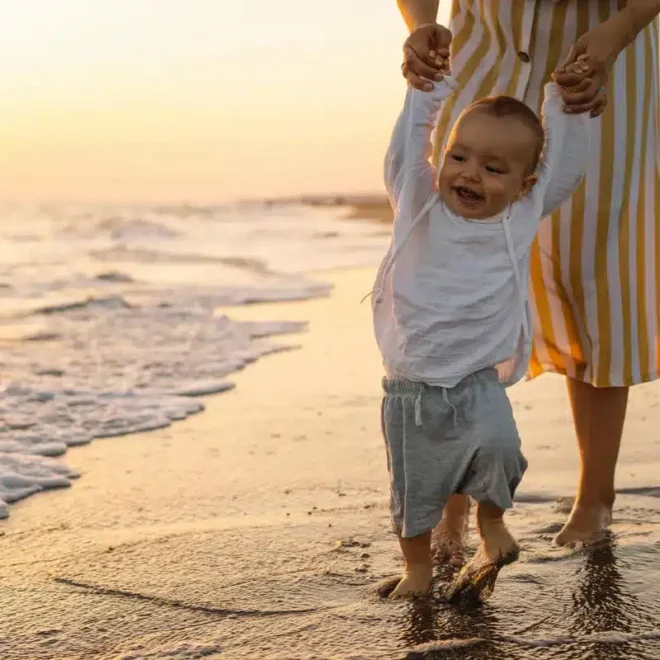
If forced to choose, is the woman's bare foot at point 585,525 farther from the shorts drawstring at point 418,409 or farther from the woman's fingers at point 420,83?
the woman's fingers at point 420,83

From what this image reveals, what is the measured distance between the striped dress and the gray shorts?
27.1 inches

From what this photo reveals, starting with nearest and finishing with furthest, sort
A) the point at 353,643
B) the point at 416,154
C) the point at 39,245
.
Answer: the point at 353,643 → the point at 416,154 → the point at 39,245

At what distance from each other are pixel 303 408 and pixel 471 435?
2.42 meters

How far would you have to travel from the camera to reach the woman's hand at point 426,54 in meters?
2.31

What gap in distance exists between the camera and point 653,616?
2.26 meters

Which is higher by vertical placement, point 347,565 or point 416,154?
point 416,154

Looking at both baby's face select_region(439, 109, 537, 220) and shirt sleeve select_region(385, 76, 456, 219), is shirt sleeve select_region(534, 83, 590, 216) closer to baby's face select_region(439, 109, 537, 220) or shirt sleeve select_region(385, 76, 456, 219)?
baby's face select_region(439, 109, 537, 220)

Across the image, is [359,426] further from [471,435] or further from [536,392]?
[471,435]

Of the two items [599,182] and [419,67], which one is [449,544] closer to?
[599,182]

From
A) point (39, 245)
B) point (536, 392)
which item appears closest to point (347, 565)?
point (536, 392)

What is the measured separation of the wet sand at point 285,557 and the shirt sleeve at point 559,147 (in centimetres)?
94

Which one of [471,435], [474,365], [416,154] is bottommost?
[471,435]

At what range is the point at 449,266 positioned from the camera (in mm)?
2303

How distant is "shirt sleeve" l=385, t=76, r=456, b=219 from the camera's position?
2.32m
